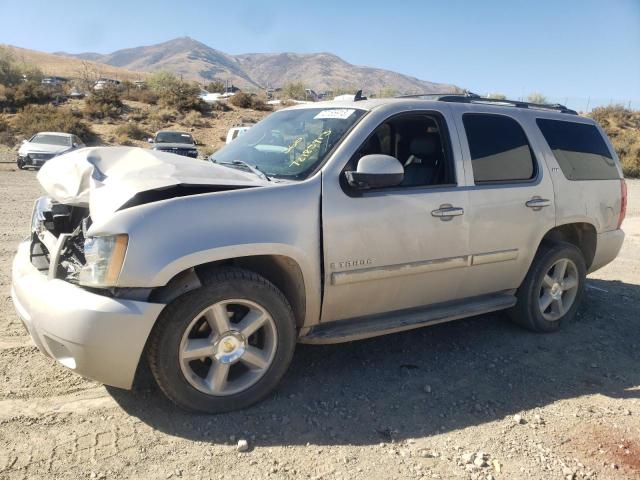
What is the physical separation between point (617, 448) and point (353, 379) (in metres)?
1.66

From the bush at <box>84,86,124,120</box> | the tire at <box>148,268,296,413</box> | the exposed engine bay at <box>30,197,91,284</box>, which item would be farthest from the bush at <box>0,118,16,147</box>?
the tire at <box>148,268,296,413</box>

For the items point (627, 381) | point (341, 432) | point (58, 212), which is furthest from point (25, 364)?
point (627, 381)

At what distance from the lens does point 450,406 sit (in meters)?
3.54

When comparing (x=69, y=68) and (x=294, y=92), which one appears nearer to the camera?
(x=294, y=92)

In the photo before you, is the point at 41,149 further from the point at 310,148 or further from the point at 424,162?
the point at 424,162

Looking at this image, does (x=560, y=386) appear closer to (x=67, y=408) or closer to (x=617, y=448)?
(x=617, y=448)

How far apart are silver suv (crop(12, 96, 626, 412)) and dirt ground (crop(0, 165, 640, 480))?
291mm

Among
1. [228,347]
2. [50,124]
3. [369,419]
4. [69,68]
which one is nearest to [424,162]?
[369,419]


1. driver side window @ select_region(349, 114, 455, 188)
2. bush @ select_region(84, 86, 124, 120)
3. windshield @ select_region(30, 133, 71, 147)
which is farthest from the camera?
bush @ select_region(84, 86, 124, 120)

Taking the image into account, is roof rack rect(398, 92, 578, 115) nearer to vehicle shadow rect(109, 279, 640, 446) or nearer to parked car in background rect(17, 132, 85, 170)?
vehicle shadow rect(109, 279, 640, 446)

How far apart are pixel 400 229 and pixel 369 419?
126 cm

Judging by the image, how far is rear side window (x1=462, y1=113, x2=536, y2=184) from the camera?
13.9 feet

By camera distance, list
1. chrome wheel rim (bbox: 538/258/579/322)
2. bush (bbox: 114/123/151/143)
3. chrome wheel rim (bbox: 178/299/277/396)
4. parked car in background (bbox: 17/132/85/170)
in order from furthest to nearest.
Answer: bush (bbox: 114/123/151/143) < parked car in background (bbox: 17/132/85/170) < chrome wheel rim (bbox: 538/258/579/322) < chrome wheel rim (bbox: 178/299/277/396)

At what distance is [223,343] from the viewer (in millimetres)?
3201
